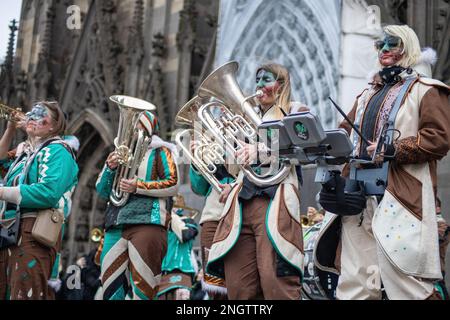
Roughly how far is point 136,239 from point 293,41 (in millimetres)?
6305

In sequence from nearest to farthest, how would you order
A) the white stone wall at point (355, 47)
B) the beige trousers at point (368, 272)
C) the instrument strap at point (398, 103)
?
the beige trousers at point (368, 272)
the instrument strap at point (398, 103)
the white stone wall at point (355, 47)

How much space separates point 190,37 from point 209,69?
1.58m

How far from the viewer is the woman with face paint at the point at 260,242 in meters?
4.16

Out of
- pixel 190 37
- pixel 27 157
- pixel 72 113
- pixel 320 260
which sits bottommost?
pixel 320 260

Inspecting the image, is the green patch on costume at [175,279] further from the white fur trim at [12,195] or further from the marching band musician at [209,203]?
the white fur trim at [12,195]

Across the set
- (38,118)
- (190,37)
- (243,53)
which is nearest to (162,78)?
(190,37)

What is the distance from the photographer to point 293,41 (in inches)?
445

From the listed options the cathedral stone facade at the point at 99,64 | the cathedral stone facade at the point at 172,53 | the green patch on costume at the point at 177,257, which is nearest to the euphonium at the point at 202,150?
the green patch on costume at the point at 177,257

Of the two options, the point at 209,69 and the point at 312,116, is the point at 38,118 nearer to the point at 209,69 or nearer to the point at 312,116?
the point at 312,116

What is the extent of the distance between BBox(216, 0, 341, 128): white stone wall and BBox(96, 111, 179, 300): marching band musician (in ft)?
14.5

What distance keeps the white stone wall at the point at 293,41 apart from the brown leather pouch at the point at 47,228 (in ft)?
17.4

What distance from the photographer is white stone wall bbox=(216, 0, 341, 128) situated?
10148mm

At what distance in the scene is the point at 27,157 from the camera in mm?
5652

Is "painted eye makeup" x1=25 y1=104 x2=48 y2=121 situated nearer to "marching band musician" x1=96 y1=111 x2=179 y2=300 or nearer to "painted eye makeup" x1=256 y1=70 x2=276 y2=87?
"marching band musician" x1=96 y1=111 x2=179 y2=300
